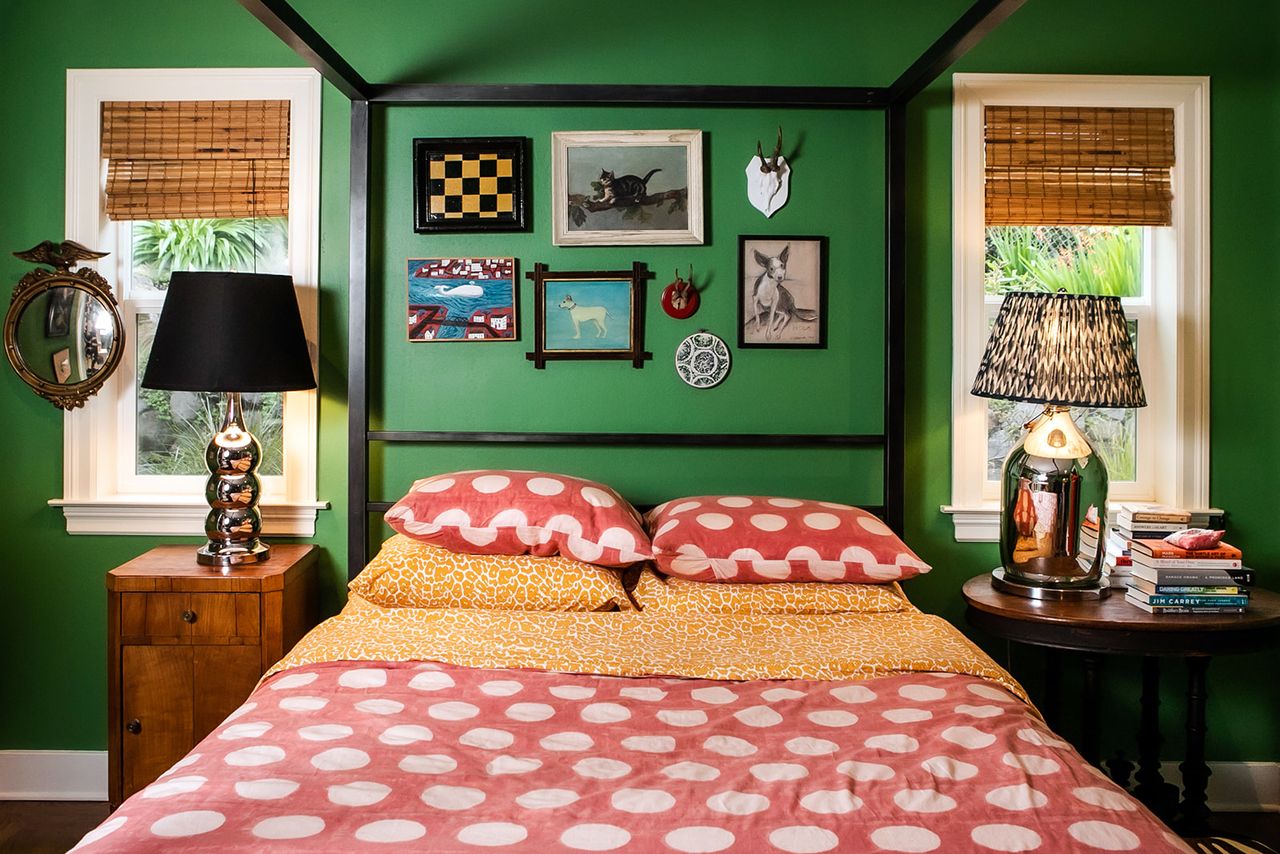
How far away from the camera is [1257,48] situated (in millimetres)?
2938

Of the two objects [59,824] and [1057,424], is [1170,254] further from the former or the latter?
[59,824]

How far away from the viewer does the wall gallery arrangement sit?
290 cm

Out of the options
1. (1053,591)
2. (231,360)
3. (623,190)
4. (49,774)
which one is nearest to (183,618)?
(231,360)

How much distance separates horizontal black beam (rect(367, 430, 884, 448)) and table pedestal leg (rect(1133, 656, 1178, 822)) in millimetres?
991

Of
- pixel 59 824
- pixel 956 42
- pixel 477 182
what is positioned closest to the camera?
pixel 956 42

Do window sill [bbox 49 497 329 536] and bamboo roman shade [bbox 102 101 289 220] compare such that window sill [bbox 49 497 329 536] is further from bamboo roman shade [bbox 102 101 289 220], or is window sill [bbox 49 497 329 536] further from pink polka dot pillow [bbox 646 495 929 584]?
pink polka dot pillow [bbox 646 495 929 584]

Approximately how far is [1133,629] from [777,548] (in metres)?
0.87

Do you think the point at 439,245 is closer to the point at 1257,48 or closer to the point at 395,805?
the point at 395,805

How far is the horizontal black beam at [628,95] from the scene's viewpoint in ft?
9.17

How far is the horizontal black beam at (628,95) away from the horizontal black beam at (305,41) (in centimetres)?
11

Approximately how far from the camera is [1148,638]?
2.34 m

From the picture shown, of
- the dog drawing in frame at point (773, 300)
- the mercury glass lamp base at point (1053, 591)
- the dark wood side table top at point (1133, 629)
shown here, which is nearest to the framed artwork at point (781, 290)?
the dog drawing in frame at point (773, 300)

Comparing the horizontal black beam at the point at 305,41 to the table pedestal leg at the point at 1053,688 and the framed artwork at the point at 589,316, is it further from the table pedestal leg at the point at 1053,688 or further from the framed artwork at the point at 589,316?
the table pedestal leg at the point at 1053,688

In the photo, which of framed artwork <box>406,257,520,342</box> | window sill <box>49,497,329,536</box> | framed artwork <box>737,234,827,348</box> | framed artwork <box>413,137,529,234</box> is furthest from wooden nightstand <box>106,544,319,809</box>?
framed artwork <box>737,234,827,348</box>
